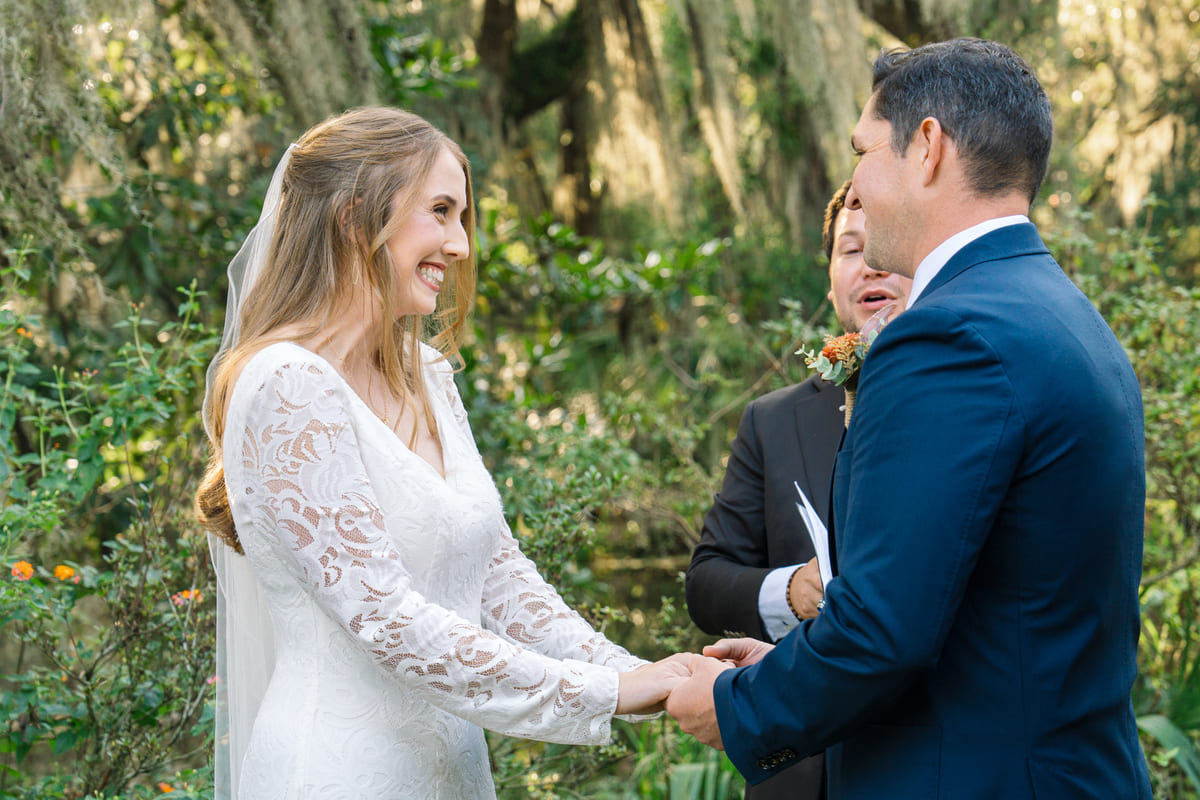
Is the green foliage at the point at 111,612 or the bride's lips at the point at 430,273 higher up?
the bride's lips at the point at 430,273

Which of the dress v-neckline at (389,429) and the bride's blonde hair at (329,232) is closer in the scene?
the dress v-neckline at (389,429)

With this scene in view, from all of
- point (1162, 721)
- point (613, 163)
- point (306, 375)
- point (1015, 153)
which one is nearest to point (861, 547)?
point (1015, 153)

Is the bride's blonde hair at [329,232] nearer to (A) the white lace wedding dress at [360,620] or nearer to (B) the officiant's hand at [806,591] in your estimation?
(A) the white lace wedding dress at [360,620]

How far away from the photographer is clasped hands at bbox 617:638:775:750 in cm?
166

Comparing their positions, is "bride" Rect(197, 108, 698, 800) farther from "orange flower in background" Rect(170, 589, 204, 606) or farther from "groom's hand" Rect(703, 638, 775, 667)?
"orange flower in background" Rect(170, 589, 204, 606)

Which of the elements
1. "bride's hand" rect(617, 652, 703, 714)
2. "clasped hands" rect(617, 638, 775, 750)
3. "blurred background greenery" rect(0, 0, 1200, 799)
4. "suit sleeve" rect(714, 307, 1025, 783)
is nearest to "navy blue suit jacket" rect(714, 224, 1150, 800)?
"suit sleeve" rect(714, 307, 1025, 783)

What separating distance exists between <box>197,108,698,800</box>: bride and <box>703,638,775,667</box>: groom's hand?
9 centimetres

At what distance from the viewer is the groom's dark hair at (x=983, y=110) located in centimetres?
142

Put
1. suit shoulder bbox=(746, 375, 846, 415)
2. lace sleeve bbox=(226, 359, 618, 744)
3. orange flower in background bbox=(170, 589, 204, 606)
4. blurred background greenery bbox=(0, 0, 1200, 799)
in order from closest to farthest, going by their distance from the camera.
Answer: lace sleeve bbox=(226, 359, 618, 744)
suit shoulder bbox=(746, 375, 846, 415)
orange flower in background bbox=(170, 589, 204, 606)
blurred background greenery bbox=(0, 0, 1200, 799)

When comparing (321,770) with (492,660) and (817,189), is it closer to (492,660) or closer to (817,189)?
(492,660)

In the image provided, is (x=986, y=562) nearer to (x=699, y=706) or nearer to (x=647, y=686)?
(x=699, y=706)

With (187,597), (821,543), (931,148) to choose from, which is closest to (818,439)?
(821,543)

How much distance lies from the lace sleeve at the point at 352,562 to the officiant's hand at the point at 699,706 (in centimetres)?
14

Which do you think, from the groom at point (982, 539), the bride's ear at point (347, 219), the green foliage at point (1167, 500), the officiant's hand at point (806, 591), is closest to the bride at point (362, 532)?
the bride's ear at point (347, 219)
